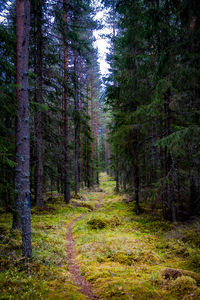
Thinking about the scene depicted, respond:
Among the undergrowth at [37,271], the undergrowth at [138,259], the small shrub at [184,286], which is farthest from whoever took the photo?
the undergrowth at [138,259]

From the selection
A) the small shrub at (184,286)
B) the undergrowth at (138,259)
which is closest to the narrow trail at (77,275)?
the undergrowth at (138,259)

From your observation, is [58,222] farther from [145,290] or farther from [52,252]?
[145,290]

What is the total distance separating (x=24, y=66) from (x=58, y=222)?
9066 millimetres

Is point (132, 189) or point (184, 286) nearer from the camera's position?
point (184, 286)

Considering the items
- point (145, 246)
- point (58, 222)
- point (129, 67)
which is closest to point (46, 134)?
point (58, 222)

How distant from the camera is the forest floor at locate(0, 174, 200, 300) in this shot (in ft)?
13.9

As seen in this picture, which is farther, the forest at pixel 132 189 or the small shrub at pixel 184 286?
the forest at pixel 132 189

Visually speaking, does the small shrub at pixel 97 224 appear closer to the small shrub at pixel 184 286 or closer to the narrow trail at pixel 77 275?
the narrow trail at pixel 77 275

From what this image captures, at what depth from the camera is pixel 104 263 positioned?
6113 mm

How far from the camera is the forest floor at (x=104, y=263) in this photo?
4.25 meters

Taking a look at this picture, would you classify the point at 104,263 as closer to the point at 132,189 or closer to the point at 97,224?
the point at 97,224

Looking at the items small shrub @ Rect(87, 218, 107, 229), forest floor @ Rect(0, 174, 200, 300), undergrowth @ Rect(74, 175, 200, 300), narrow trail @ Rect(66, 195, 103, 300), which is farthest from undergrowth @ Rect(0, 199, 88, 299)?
small shrub @ Rect(87, 218, 107, 229)

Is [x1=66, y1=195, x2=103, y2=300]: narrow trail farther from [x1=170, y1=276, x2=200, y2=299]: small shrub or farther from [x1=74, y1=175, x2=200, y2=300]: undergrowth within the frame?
[x1=170, y1=276, x2=200, y2=299]: small shrub

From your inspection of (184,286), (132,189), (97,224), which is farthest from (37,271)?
(132,189)
